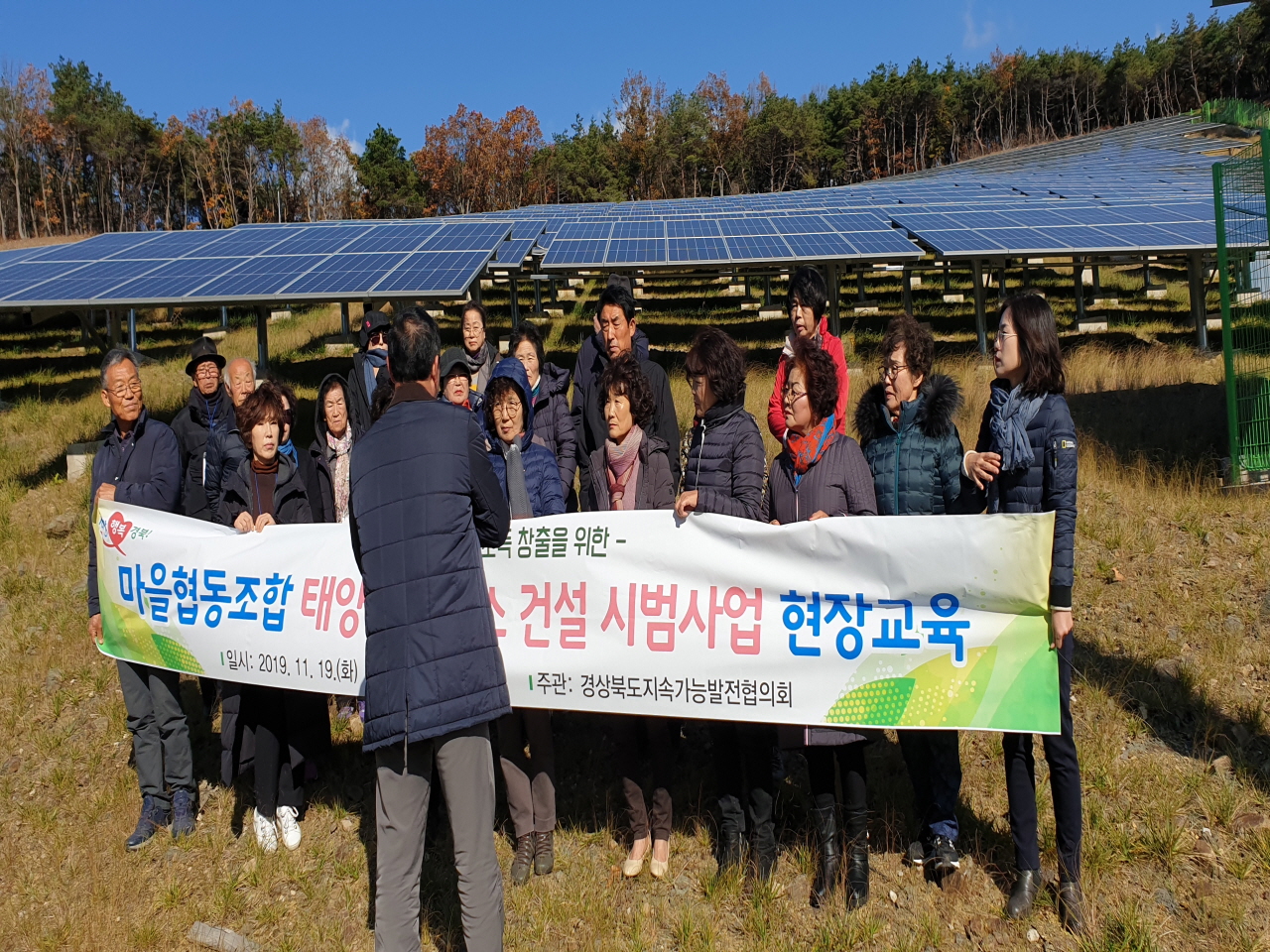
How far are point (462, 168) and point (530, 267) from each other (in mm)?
42539

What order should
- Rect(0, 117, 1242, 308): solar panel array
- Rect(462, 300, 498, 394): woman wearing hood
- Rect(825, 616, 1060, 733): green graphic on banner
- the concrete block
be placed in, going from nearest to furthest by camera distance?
Rect(825, 616, 1060, 733): green graphic on banner
Rect(462, 300, 498, 394): woman wearing hood
the concrete block
Rect(0, 117, 1242, 308): solar panel array

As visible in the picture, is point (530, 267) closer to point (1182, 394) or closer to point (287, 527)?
point (1182, 394)

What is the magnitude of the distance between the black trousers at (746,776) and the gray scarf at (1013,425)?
4.98 ft

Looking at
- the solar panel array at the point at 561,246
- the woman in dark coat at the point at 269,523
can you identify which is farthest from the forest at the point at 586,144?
the woman in dark coat at the point at 269,523

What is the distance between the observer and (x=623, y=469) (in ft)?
14.4

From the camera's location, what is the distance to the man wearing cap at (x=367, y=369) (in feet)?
19.6

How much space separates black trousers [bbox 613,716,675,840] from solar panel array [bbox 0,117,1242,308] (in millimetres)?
6330

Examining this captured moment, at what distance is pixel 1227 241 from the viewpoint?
8469 millimetres

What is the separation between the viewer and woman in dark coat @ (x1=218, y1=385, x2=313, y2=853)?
4.59m

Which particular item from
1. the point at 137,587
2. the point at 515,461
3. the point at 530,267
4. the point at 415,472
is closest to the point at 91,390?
→ the point at 530,267

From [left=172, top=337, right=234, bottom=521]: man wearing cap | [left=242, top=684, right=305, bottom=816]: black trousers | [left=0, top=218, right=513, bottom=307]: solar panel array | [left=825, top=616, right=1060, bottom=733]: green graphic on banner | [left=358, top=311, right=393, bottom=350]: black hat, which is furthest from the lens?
[left=0, top=218, right=513, bottom=307]: solar panel array

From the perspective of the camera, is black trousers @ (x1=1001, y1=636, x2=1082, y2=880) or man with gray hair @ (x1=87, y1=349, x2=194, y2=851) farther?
man with gray hair @ (x1=87, y1=349, x2=194, y2=851)

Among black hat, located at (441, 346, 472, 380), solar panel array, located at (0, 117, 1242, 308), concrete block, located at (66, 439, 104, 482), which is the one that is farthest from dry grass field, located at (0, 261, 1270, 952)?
solar panel array, located at (0, 117, 1242, 308)

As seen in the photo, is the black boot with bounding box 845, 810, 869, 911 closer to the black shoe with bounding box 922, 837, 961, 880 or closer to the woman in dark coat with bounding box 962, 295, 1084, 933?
the black shoe with bounding box 922, 837, 961, 880
